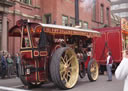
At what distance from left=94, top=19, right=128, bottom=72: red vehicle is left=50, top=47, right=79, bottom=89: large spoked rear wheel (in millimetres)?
5387

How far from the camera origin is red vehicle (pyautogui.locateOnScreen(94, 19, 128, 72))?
43.5ft

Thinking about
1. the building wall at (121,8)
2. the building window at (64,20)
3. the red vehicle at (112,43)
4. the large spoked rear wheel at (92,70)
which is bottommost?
the large spoked rear wheel at (92,70)

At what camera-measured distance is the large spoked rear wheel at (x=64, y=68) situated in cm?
747

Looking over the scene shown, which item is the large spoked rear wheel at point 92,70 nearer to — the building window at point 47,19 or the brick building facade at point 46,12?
the brick building facade at point 46,12

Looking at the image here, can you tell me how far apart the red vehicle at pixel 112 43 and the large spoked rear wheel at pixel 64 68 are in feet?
17.7

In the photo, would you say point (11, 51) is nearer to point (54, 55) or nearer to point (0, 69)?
point (0, 69)

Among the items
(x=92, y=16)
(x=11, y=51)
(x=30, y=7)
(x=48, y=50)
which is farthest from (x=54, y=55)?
(x=92, y=16)

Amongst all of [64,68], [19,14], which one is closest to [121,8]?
[19,14]

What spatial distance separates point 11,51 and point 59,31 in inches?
422

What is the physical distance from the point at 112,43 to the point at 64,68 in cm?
638

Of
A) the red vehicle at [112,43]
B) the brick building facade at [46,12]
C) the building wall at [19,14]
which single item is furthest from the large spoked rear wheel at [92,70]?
the building wall at [19,14]

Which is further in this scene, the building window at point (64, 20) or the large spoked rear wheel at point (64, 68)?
the building window at point (64, 20)

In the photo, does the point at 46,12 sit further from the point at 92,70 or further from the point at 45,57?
the point at 45,57

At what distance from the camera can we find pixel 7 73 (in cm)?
1359
